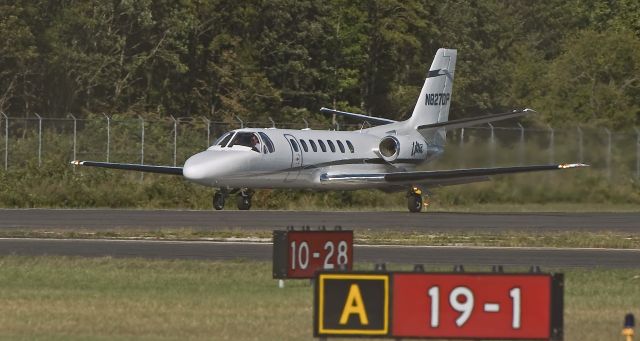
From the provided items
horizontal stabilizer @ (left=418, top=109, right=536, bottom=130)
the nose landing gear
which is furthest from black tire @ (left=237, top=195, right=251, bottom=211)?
horizontal stabilizer @ (left=418, top=109, right=536, bottom=130)

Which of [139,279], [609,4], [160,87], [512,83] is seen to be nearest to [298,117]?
[160,87]

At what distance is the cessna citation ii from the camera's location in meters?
39.4

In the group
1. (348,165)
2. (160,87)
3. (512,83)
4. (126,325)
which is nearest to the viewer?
(126,325)

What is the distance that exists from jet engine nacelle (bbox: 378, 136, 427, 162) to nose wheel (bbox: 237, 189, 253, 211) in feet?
15.7

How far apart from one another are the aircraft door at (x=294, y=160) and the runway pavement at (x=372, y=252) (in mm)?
14902

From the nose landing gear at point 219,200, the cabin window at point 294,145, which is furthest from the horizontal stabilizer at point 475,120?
the nose landing gear at point 219,200

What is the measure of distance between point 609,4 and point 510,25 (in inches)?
364

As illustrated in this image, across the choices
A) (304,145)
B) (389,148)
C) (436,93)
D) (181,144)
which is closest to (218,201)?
(304,145)

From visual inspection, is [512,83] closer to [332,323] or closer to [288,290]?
[288,290]

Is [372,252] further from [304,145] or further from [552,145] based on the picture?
[552,145]

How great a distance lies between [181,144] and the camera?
47844mm

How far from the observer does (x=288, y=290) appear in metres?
17.6

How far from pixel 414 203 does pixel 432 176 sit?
126 cm

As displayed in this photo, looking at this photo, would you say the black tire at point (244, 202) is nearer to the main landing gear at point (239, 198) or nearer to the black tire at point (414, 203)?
the main landing gear at point (239, 198)
